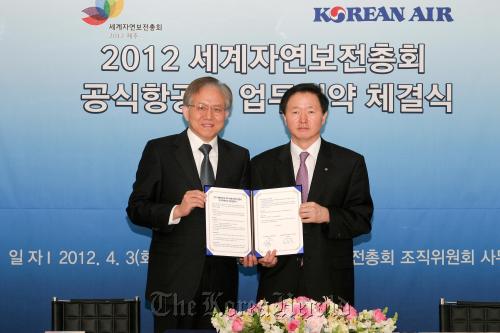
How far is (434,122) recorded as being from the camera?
4.91 meters

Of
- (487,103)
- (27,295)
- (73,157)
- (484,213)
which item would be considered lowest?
(27,295)

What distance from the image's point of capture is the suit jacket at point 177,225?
3.82 metres

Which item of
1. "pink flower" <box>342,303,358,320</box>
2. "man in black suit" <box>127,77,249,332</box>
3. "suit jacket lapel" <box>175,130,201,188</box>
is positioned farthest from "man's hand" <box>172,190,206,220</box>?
"pink flower" <box>342,303,358,320</box>

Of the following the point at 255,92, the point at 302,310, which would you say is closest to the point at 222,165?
the point at 255,92

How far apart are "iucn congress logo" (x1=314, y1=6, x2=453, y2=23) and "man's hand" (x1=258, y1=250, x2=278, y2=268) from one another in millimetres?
1828

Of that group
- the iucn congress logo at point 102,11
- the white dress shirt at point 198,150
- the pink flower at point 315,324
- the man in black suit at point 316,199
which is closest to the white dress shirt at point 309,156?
the man in black suit at point 316,199

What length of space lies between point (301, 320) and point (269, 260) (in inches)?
49.5

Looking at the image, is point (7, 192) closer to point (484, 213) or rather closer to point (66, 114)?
point (66, 114)

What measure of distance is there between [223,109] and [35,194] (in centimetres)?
168

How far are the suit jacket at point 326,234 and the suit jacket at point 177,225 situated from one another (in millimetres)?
230

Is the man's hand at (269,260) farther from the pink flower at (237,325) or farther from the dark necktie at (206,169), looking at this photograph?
the pink flower at (237,325)

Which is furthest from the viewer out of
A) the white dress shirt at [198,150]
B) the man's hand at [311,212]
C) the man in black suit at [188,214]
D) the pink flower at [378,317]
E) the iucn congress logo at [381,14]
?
the iucn congress logo at [381,14]

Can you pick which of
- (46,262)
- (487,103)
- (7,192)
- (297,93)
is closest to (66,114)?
(7,192)

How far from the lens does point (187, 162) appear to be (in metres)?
3.89
